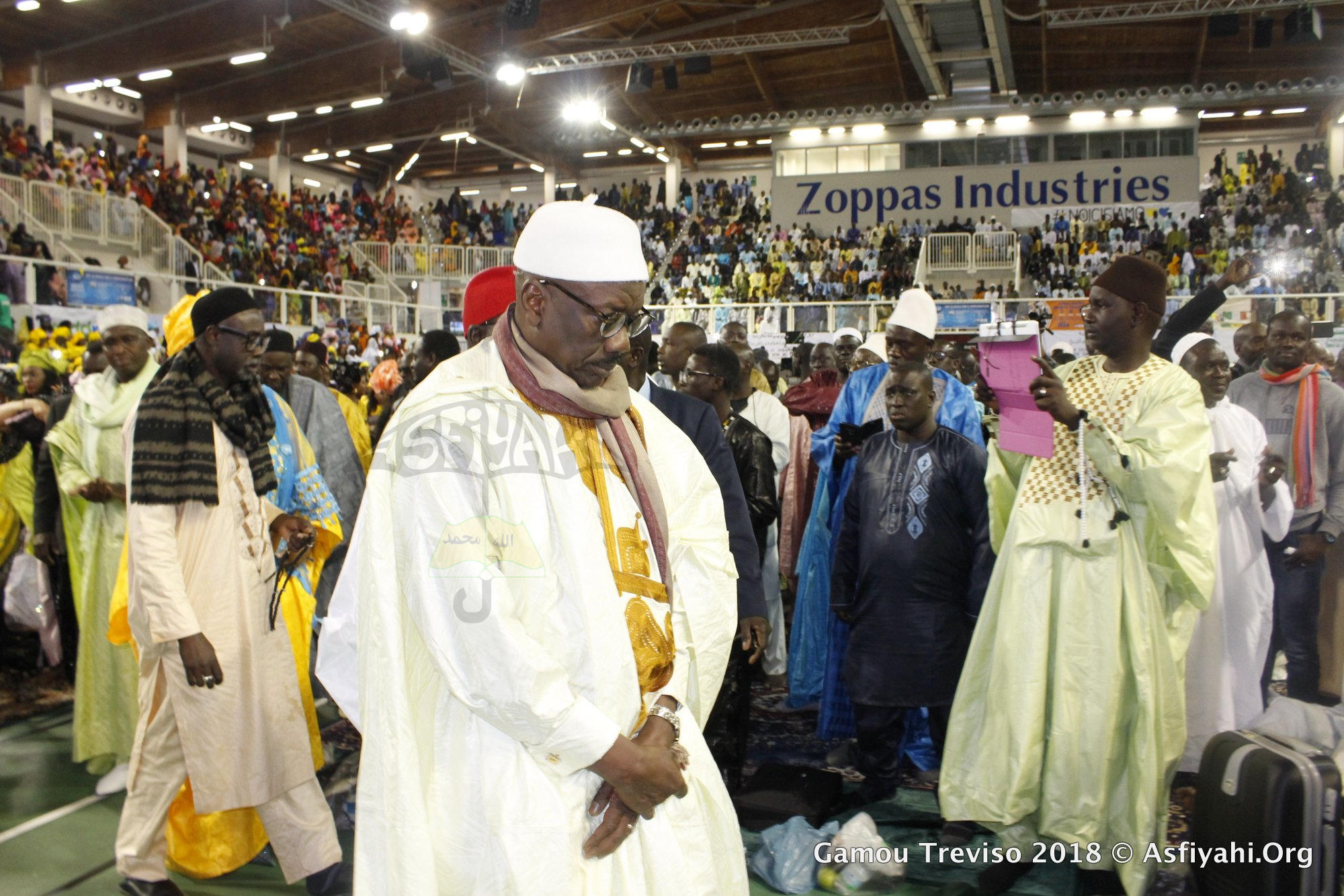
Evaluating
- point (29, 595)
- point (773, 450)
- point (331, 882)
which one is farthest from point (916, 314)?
point (29, 595)

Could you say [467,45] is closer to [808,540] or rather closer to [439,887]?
[808,540]

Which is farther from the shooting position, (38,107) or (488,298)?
(38,107)

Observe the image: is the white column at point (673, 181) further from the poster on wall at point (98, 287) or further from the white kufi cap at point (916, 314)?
the white kufi cap at point (916, 314)

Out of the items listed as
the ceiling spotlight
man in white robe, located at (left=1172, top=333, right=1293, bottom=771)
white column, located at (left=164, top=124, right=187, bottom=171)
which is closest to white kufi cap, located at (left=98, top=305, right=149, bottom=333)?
man in white robe, located at (left=1172, top=333, right=1293, bottom=771)

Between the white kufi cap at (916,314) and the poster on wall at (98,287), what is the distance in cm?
1167

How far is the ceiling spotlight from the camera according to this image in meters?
21.3

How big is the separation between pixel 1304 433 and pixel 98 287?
14.0 m

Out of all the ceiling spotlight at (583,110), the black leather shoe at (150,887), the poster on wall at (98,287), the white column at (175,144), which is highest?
the ceiling spotlight at (583,110)

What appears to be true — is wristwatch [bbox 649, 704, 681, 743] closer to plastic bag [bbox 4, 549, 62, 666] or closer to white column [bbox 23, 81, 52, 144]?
plastic bag [bbox 4, 549, 62, 666]

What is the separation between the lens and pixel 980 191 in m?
25.0

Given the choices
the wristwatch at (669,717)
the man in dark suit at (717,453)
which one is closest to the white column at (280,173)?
the man in dark suit at (717,453)

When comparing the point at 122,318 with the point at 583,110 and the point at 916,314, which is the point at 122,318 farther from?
the point at 583,110

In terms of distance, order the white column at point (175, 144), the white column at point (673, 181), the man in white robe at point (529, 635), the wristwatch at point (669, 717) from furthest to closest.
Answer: the white column at point (673, 181), the white column at point (175, 144), the wristwatch at point (669, 717), the man in white robe at point (529, 635)

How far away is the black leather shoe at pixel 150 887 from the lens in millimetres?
2871
